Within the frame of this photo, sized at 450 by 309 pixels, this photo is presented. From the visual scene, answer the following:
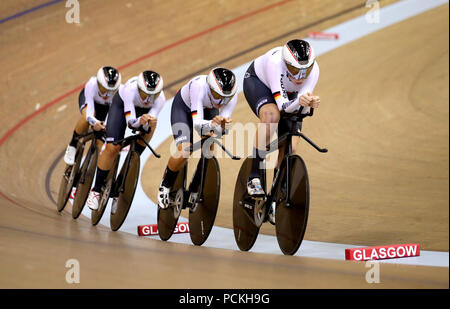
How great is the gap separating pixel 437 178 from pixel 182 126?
2.21m

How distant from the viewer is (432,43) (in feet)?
28.1

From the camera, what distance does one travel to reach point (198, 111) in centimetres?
346

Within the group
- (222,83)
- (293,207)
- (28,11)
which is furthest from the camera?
(28,11)

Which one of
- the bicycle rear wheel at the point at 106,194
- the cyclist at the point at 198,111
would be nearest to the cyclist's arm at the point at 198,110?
the cyclist at the point at 198,111

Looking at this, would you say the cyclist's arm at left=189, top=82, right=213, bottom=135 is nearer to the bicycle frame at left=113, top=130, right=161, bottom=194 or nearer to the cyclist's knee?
the cyclist's knee

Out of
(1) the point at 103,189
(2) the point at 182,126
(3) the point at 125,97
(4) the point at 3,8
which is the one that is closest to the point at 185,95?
(2) the point at 182,126

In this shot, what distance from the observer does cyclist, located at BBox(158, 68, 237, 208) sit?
3.34 meters

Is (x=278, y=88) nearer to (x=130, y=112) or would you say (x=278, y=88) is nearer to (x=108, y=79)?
(x=130, y=112)

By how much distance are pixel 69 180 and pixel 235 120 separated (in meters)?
2.24

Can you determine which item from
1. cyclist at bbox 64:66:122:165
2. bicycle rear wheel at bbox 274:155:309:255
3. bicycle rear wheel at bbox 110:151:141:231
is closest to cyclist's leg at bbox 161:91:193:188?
bicycle rear wheel at bbox 110:151:141:231

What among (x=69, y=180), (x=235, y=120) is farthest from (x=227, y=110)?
(x=235, y=120)

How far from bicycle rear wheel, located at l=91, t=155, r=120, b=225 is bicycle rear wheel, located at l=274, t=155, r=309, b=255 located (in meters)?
1.52
